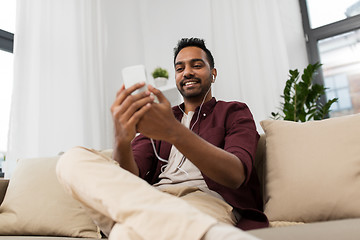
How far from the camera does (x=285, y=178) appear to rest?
43.3 inches

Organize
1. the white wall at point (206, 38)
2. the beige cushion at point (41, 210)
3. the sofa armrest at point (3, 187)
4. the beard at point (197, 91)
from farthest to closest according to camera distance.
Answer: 1. the white wall at point (206, 38)
2. the sofa armrest at point (3, 187)
3. the beard at point (197, 91)
4. the beige cushion at point (41, 210)

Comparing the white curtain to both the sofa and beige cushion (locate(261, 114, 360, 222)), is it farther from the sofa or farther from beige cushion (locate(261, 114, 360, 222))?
beige cushion (locate(261, 114, 360, 222))

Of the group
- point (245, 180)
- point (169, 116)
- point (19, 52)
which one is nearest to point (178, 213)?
point (169, 116)

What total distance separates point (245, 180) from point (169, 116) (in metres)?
0.33

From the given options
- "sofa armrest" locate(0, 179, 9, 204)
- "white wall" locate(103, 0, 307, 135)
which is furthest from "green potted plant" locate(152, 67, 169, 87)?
"sofa armrest" locate(0, 179, 9, 204)

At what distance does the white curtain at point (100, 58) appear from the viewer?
2344mm

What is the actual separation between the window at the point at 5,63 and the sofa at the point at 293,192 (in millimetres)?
1175

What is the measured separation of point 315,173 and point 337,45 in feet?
7.07

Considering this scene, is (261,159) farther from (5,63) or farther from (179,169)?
(5,63)

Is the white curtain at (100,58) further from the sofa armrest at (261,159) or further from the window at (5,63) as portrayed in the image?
the sofa armrest at (261,159)

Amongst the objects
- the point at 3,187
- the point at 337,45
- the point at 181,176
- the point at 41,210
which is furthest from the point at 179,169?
the point at 337,45

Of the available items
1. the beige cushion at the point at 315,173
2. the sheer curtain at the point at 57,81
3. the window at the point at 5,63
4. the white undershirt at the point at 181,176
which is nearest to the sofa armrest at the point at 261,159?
the beige cushion at the point at 315,173

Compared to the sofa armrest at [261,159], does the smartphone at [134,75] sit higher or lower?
higher

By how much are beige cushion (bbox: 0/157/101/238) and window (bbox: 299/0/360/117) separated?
218 cm
